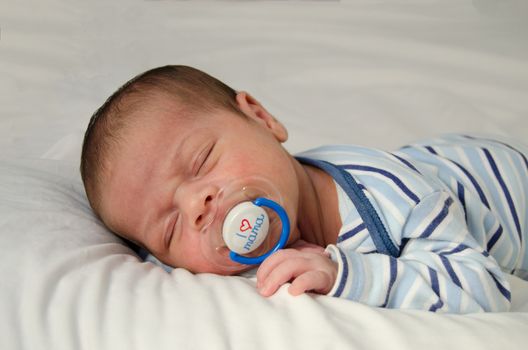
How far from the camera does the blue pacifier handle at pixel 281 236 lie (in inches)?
42.0

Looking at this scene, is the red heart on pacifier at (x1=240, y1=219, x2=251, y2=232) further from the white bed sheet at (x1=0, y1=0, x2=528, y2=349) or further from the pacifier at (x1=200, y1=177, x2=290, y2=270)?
the white bed sheet at (x1=0, y1=0, x2=528, y2=349)

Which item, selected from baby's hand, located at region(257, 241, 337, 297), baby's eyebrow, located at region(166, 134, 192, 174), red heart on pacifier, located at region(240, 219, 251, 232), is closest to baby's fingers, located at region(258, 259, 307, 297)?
baby's hand, located at region(257, 241, 337, 297)

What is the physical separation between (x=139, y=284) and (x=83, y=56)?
122 cm

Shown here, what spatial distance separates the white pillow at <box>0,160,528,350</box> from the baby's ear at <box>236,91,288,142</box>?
15.0 inches

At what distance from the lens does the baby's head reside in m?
1.08

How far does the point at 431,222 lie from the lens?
3.64ft

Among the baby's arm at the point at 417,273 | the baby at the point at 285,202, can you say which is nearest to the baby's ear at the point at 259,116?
the baby at the point at 285,202

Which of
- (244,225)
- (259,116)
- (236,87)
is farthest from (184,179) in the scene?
(236,87)

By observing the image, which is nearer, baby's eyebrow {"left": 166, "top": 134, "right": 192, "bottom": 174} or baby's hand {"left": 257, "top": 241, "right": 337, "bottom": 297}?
baby's hand {"left": 257, "top": 241, "right": 337, "bottom": 297}

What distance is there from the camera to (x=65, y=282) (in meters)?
0.88

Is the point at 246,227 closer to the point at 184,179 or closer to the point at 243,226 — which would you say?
the point at 243,226

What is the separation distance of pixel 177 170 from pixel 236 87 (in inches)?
32.1

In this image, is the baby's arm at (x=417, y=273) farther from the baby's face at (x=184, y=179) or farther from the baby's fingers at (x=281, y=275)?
the baby's face at (x=184, y=179)

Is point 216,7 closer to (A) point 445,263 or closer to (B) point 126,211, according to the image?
(B) point 126,211
